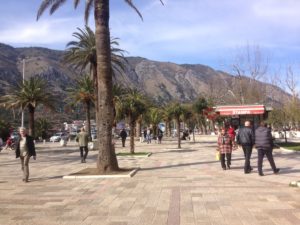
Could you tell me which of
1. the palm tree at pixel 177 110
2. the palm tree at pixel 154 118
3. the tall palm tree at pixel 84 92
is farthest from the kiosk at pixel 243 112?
the palm tree at pixel 154 118

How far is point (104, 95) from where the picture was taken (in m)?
16.0

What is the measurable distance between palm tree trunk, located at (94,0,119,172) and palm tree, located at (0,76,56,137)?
21.2m

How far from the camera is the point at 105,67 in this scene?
16.1 metres

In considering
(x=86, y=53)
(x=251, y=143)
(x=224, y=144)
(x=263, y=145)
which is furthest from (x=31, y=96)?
(x=263, y=145)

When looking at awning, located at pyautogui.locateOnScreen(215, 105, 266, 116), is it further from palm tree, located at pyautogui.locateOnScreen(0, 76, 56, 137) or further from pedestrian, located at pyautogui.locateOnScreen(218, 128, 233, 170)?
palm tree, located at pyautogui.locateOnScreen(0, 76, 56, 137)

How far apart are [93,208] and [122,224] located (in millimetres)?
1594

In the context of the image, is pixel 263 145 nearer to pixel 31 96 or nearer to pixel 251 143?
pixel 251 143

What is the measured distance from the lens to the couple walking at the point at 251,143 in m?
14.3

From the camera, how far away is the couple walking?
1432 cm

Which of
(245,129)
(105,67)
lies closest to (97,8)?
(105,67)

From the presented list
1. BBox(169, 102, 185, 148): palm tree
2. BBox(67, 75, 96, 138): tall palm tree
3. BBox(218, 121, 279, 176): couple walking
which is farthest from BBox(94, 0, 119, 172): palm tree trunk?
BBox(67, 75, 96, 138): tall palm tree

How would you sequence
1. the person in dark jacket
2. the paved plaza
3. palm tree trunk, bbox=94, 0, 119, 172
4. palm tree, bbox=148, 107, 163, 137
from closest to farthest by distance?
the paved plaza, the person in dark jacket, palm tree trunk, bbox=94, 0, 119, 172, palm tree, bbox=148, 107, 163, 137

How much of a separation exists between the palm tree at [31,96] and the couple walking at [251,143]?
22606 mm

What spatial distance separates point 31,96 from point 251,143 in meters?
24.9
